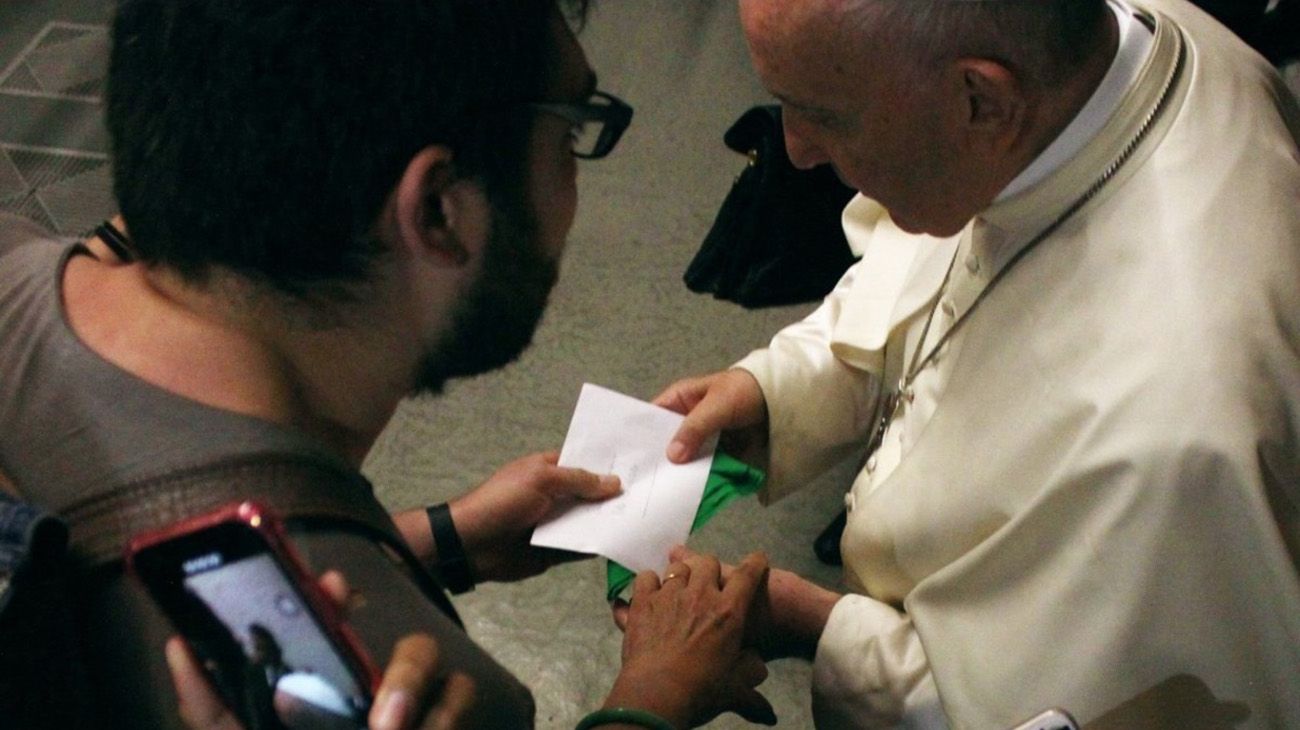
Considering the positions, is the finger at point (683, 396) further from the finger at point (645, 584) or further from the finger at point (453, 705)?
the finger at point (453, 705)

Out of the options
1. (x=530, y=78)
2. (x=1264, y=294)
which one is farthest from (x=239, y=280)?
(x=1264, y=294)

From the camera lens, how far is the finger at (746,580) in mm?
1456

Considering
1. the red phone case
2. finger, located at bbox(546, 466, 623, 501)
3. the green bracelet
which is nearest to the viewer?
the red phone case

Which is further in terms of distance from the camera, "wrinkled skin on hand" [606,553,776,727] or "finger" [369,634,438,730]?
"wrinkled skin on hand" [606,553,776,727]

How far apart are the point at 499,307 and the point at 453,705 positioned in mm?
416

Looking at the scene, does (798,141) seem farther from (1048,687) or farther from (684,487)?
(1048,687)

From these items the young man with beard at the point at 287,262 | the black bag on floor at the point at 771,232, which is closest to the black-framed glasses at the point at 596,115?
the young man with beard at the point at 287,262

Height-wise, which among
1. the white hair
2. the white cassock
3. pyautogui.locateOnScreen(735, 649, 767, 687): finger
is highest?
the white hair

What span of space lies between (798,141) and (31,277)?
812mm

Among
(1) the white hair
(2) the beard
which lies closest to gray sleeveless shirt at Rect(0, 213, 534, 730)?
(2) the beard

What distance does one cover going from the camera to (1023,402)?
4.20 feet

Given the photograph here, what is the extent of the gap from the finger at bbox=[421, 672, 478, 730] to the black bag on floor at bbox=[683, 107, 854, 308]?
166cm

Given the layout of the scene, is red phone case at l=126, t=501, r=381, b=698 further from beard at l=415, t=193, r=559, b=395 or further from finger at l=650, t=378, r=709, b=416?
finger at l=650, t=378, r=709, b=416

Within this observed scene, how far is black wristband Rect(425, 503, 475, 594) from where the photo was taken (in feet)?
4.91
